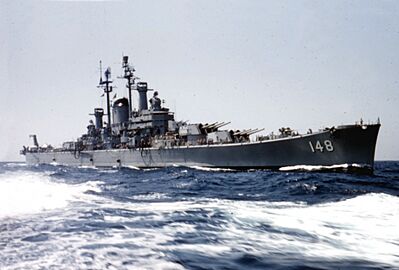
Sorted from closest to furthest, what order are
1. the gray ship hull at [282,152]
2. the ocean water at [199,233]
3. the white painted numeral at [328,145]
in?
the ocean water at [199,233] → the gray ship hull at [282,152] → the white painted numeral at [328,145]

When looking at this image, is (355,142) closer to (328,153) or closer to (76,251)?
(328,153)

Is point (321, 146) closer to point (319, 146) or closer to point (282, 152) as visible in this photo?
point (319, 146)

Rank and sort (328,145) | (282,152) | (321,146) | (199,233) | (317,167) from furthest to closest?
(282,152), (317,167), (321,146), (328,145), (199,233)

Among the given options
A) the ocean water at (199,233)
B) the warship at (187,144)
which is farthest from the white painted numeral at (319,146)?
the ocean water at (199,233)

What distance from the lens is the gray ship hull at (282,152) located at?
30.1m

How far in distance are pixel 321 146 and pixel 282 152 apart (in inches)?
136

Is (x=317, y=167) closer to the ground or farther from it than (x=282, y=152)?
closer to the ground

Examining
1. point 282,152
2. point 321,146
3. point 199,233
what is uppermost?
point 321,146

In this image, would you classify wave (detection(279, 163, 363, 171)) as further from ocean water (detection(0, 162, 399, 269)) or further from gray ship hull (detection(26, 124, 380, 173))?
ocean water (detection(0, 162, 399, 269))

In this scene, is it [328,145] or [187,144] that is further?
[187,144]

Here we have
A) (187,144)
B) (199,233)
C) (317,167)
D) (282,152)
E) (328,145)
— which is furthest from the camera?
(187,144)

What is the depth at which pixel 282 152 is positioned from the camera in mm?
33375

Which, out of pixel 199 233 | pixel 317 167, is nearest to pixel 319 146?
pixel 317 167

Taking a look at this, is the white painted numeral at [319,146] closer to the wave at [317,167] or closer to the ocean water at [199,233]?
the wave at [317,167]
